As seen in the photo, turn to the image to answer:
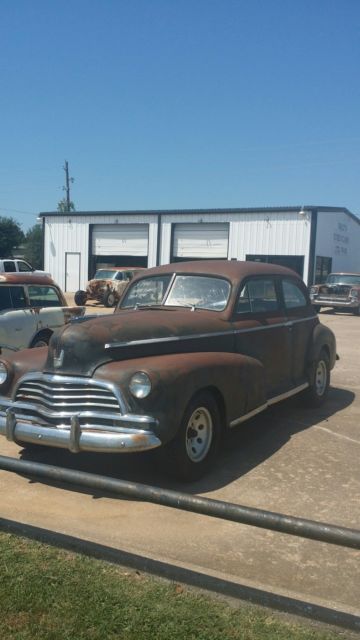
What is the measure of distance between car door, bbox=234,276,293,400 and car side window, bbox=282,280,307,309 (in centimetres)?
19

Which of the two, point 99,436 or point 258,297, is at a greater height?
point 258,297

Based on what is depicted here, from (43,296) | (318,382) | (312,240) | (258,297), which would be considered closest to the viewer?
(258,297)

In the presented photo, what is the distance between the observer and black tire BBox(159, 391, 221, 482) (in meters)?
4.70

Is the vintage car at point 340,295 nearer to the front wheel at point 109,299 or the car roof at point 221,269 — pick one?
the front wheel at point 109,299

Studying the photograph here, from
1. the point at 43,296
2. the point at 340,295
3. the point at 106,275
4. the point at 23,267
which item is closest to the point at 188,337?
the point at 43,296

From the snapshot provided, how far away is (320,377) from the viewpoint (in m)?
7.72

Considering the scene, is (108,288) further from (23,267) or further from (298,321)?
(298,321)

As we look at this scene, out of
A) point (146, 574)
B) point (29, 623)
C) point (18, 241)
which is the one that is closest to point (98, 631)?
point (29, 623)

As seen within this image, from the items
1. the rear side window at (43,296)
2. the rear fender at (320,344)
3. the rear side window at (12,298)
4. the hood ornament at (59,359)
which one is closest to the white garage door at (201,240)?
the rear side window at (43,296)

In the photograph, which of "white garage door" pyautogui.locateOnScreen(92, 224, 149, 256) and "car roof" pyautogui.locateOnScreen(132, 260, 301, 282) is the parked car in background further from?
"car roof" pyautogui.locateOnScreen(132, 260, 301, 282)

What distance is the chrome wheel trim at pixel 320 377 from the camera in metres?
7.59

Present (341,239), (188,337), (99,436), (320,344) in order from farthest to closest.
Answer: (341,239), (320,344), (188,337), (99,436)

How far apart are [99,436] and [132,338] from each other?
3.12ft

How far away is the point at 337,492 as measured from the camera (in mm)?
4762
